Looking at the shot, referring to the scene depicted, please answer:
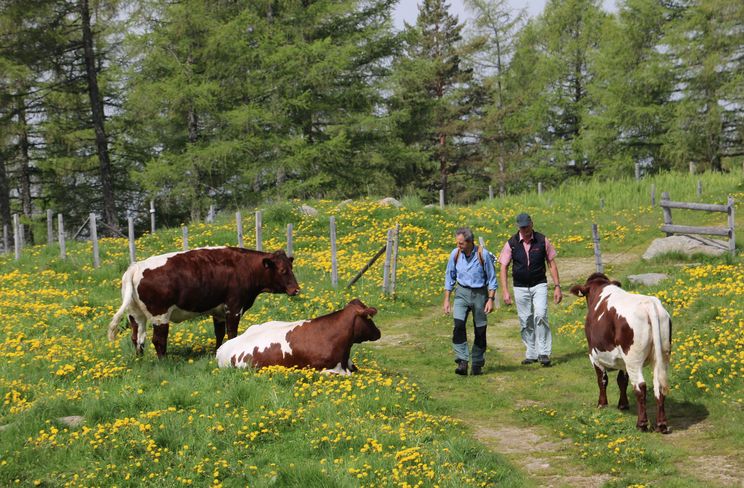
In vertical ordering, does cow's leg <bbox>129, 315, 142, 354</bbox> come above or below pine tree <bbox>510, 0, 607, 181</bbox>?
below

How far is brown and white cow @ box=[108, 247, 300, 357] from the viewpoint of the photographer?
34.5ft

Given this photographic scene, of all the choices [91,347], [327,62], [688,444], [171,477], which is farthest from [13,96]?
[688,444]

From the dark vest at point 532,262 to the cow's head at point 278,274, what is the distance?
3454mm

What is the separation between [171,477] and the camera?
22.2ft

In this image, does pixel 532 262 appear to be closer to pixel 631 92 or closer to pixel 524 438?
pixel 524 438

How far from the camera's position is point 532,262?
11.4m

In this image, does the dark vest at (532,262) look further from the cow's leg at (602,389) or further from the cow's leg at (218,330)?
the cow's leg at (218,330)

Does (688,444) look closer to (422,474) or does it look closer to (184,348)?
(422,474)

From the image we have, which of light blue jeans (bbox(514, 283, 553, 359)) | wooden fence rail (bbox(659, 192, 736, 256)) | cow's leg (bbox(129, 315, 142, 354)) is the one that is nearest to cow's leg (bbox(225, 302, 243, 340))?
cow's leg (bbox(129, 315, 142, 354))

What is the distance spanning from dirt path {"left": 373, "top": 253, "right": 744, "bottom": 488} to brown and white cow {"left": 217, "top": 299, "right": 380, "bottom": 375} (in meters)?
1.40

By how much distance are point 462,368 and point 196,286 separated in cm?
409

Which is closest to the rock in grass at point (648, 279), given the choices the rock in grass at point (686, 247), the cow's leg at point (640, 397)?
the rock in grass at point (686, 247)

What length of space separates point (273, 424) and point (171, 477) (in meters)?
1.27

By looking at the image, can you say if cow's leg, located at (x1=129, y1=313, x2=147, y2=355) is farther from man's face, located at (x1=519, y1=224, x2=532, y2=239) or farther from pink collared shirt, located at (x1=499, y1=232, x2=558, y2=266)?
man's face, located at (x1=519, y1=224, x2=532, y2=239)
